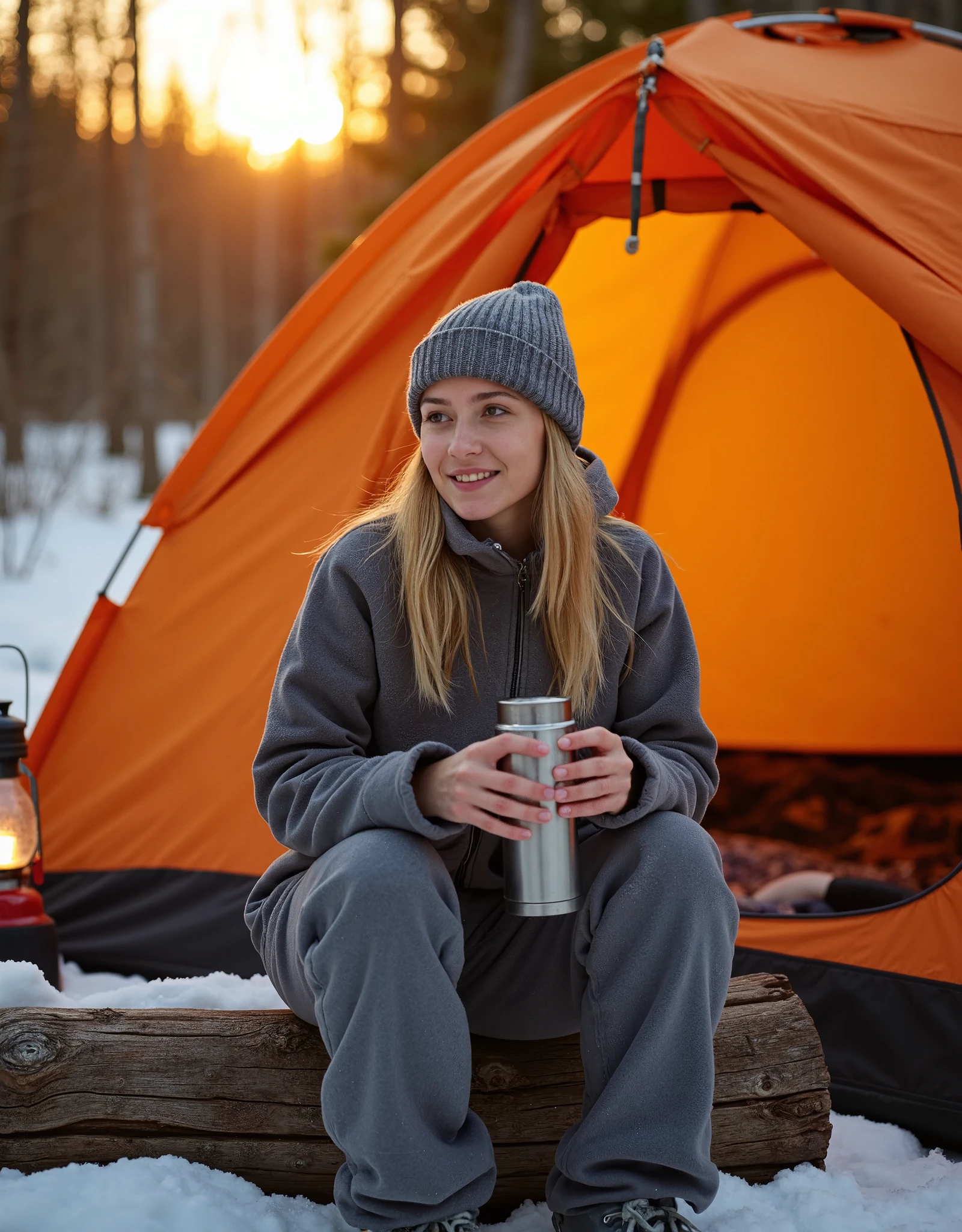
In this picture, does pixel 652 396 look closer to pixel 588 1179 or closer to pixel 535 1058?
pixel 535 1058

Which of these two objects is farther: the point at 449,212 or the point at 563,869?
the point at 449,212

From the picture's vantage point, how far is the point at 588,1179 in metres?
1.40

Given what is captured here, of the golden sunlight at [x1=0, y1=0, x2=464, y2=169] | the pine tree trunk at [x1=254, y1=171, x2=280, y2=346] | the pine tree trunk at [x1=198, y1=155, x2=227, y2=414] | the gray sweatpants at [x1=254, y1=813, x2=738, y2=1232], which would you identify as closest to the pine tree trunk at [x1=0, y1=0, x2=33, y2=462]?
the golden sunlight at [x1=0, y1=0, x2=464, y2=169]

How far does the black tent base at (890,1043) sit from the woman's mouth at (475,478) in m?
1.21

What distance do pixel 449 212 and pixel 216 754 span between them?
4.18ft

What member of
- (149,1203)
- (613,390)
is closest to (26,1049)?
(149,1203)

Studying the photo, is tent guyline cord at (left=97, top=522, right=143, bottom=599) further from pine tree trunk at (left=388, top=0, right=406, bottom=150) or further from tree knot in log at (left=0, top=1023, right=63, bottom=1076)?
pine tree trunk at (left=388, top=0, right=406, bottom=150)

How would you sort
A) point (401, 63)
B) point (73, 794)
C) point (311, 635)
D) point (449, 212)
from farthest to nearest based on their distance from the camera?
point (401, 63), point (73, 794), point (449, 212), point (311, 635)

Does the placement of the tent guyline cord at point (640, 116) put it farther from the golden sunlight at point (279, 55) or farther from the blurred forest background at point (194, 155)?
the golden sunlight at point (279, 55)

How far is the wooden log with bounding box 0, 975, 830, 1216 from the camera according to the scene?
64.0 inches

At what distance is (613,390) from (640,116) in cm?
137

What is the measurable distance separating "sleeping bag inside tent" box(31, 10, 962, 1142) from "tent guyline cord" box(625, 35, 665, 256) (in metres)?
0.03

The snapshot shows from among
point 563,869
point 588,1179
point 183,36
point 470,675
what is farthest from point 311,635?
point 183,36

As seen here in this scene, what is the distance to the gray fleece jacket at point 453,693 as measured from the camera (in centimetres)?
150
